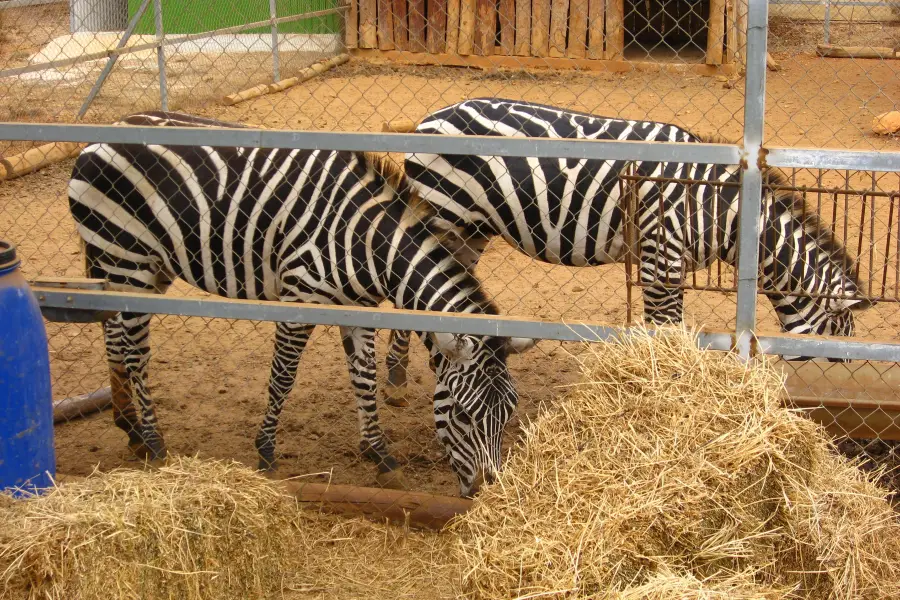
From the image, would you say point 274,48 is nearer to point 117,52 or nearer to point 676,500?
point 117,52

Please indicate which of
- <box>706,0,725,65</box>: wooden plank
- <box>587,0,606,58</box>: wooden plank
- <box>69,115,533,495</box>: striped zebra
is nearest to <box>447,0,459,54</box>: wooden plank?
<box>587,0,606,58</box>: wooden plank

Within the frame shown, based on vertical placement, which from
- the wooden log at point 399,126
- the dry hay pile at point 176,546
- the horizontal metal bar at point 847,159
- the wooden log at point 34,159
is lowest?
the dry hay pile at point 176,546

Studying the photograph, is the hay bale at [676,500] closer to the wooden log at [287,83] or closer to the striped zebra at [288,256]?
the striped zebra at [288,256]

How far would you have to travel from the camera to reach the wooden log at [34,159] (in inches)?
346

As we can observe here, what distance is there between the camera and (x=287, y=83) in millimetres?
12320

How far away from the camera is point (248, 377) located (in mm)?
5883

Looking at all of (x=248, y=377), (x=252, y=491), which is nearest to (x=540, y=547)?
(x=252, y=491)

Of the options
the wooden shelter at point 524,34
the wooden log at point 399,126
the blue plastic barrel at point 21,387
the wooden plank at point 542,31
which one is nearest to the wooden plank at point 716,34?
the wooden shelter at point 524,34

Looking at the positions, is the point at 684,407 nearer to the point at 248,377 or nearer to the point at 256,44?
the point at 248,377

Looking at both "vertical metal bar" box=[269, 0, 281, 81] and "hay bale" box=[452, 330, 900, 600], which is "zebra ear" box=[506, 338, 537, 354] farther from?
"vertical metal bar" box=[269, 0, 281, 81]

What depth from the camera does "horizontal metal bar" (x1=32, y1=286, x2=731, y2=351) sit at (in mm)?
3453

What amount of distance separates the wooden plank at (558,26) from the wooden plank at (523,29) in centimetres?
32

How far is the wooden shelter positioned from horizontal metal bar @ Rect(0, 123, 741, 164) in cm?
977

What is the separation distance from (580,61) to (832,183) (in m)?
5.56
